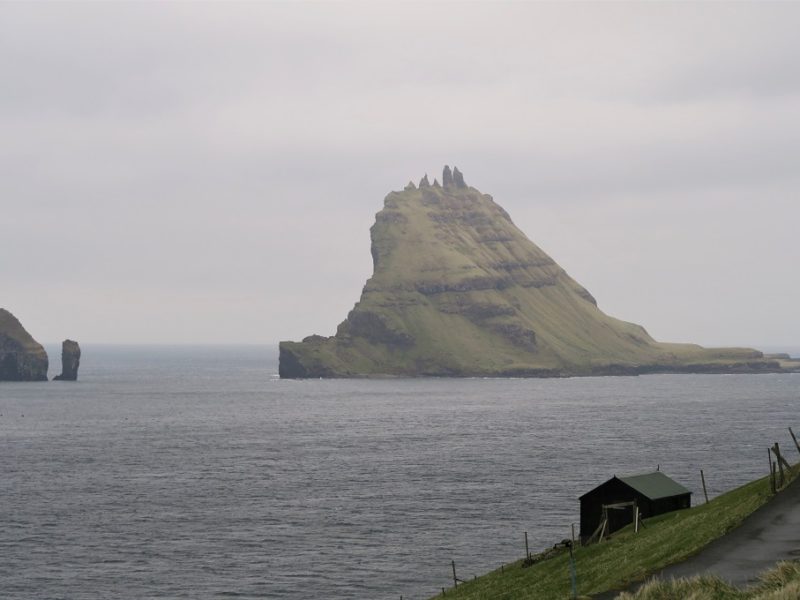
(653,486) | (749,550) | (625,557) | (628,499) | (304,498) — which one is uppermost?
Result: (749,550)

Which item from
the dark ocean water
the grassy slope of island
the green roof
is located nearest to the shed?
the green roof

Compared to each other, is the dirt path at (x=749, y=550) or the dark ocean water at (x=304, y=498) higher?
the dirt path at (x=749, y=550)

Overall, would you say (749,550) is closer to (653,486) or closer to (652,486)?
(652,486)

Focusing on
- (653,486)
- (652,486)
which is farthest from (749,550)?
(653,486)

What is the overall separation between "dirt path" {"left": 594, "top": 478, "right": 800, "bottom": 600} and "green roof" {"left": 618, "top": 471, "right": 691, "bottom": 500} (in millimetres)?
19095

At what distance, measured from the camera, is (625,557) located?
4928 centimetres

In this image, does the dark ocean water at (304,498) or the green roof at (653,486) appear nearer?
the green roof at (653,486)

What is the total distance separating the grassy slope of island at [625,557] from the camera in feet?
145

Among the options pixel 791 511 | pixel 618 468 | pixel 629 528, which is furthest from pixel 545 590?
pixel 618 468

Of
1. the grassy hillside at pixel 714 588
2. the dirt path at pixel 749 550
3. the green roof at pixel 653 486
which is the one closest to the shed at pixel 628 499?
the green roof at pixel 653 486

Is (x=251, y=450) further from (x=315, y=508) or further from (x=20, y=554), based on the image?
(x=20, y=554)

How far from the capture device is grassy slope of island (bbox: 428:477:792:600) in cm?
4412

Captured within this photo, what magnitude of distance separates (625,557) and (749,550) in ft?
29.8

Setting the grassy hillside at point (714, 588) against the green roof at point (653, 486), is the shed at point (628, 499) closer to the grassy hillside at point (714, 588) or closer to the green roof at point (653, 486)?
the green roof at point (653, 486)
